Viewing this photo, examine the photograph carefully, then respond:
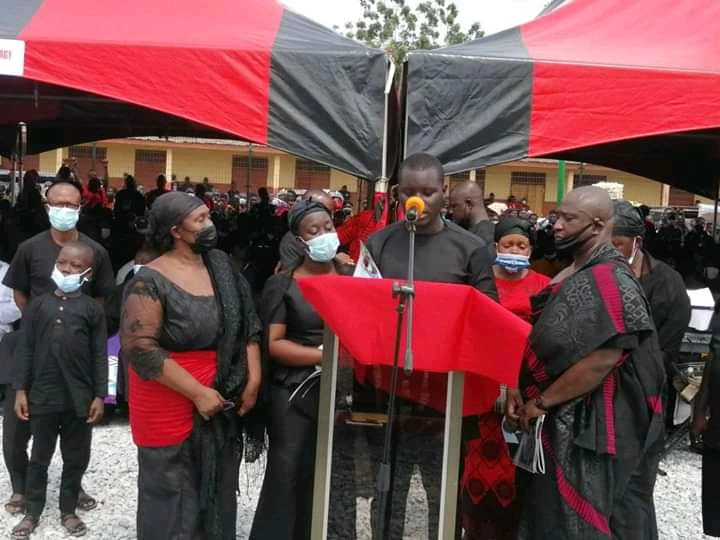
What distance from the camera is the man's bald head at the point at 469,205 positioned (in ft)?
17.8

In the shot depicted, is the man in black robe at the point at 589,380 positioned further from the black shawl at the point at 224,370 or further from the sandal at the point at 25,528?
the sandal at the point at 25,528

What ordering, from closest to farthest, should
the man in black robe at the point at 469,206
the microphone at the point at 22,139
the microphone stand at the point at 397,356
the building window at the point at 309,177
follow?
1. the microphone stand at the point at 397,356
2. the man in black robe at the point at 469,206
3. the microphone at the point at 22,139
4. the building window at the point at 309,177

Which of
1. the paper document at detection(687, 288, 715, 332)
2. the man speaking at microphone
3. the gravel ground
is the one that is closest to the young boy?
the gravel ground

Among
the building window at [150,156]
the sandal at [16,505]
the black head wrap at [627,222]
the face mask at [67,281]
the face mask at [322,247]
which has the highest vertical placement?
the building window at [150,156]

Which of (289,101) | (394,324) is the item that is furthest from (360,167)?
(394,324)

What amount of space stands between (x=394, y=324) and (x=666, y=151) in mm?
9496

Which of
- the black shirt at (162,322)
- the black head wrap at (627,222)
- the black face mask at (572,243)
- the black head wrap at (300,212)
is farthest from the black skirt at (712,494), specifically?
the black shirt at (162,322)

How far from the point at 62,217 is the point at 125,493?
1586 millimetres

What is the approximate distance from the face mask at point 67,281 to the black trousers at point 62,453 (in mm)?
599

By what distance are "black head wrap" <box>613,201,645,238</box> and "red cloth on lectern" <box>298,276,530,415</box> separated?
1.61m

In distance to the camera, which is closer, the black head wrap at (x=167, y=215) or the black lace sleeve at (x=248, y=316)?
the black head wrap at (x=167, y=215)

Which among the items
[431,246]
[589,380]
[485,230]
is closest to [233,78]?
[485,230]

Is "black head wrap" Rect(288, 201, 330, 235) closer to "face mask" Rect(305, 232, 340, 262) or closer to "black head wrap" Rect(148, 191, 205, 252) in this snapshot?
"face mask" Rect(305, 232, 340, 262)

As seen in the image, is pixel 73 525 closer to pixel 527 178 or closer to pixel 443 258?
pixel 443 258
